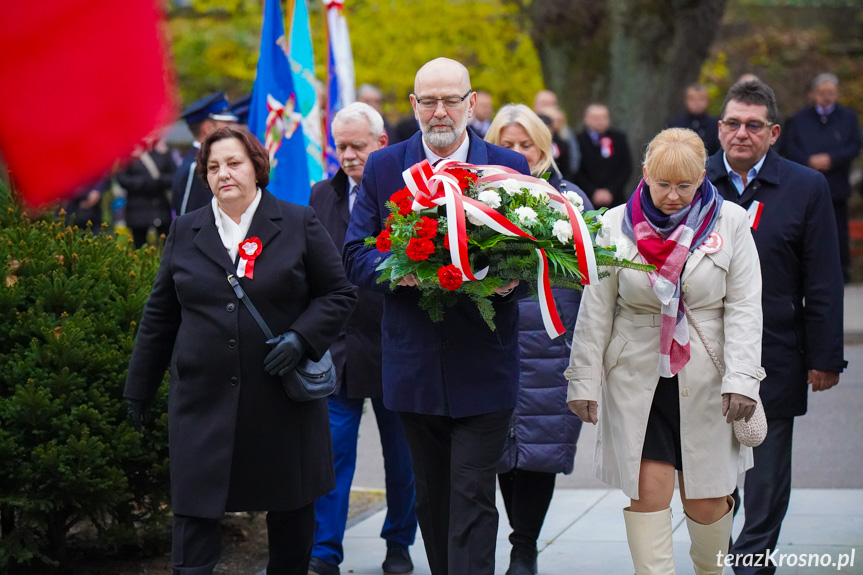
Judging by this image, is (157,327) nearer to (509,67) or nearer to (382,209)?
(382,209)

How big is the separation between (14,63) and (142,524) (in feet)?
15.9

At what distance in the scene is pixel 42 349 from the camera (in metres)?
4.84

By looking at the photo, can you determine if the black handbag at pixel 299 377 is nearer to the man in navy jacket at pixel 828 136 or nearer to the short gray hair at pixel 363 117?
the short gray hair at pixel 363 117

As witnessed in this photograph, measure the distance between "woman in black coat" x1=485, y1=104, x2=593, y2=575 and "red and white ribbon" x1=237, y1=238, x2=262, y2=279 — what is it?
57.7 inches

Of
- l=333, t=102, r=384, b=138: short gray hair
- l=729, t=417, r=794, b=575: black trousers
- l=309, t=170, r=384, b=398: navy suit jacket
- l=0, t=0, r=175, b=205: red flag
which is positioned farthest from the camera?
l=333, t=102, r=384, b=138: short gray hair

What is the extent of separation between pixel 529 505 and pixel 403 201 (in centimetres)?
201

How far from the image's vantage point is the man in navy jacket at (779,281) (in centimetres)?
505

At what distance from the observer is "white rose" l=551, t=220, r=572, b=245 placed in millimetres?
4008

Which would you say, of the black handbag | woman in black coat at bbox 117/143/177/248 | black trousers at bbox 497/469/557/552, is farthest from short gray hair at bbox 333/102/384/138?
woman in black coat at bbox 117/143/177/248

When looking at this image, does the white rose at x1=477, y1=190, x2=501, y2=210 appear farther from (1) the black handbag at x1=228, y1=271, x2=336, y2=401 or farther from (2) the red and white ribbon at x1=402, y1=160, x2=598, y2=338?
(1) the black handbag at x1=228, y1=271, x2=336, y2=401

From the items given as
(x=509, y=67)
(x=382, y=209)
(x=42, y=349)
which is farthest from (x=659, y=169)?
(x=509, y=67)

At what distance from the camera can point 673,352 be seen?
14.4ft

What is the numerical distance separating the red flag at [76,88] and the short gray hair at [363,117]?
196 inches

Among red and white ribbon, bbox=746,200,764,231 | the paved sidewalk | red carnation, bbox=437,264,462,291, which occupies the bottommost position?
the paved sidewalk
